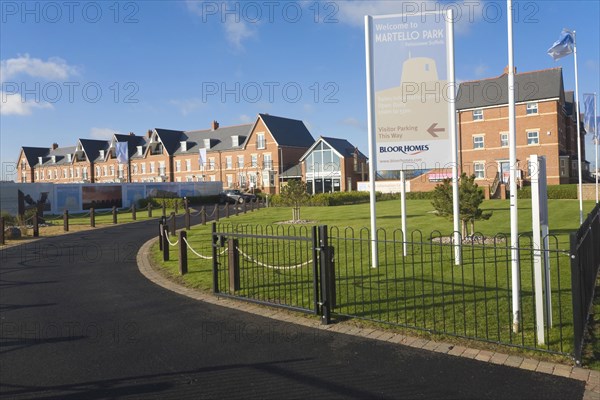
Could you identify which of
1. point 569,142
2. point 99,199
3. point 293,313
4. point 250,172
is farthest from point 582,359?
point 250,172

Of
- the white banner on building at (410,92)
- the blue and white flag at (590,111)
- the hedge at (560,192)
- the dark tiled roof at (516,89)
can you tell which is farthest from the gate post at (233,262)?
the dark tiled roof at (516,89)

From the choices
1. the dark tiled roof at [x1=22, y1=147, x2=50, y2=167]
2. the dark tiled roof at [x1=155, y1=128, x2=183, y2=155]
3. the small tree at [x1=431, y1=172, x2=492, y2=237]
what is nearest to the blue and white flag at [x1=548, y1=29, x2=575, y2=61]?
the small tree at [x1=431, y1=172, x2=492, y2=237]

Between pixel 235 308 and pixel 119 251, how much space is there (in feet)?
28.3

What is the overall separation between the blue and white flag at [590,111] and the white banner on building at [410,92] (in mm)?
15045

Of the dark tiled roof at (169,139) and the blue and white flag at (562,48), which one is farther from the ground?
the dark tiled roof at (169,139)

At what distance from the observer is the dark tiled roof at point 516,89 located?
43.3m

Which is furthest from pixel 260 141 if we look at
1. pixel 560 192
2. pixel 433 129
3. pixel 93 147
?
pixel 433 129

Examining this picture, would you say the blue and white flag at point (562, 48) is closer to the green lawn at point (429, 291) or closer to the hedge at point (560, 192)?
the green lawn at point (429, 291)

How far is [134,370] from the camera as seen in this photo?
506cm

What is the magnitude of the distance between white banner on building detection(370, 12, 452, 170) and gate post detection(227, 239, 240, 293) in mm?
4022

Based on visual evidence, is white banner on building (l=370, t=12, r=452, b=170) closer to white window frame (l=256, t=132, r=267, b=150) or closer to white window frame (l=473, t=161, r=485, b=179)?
white window frame (l=473, t=161, r=485, b=179)

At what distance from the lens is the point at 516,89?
144ft

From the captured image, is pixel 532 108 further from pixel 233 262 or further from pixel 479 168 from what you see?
pixel 233 262

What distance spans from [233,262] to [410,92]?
539 cm
